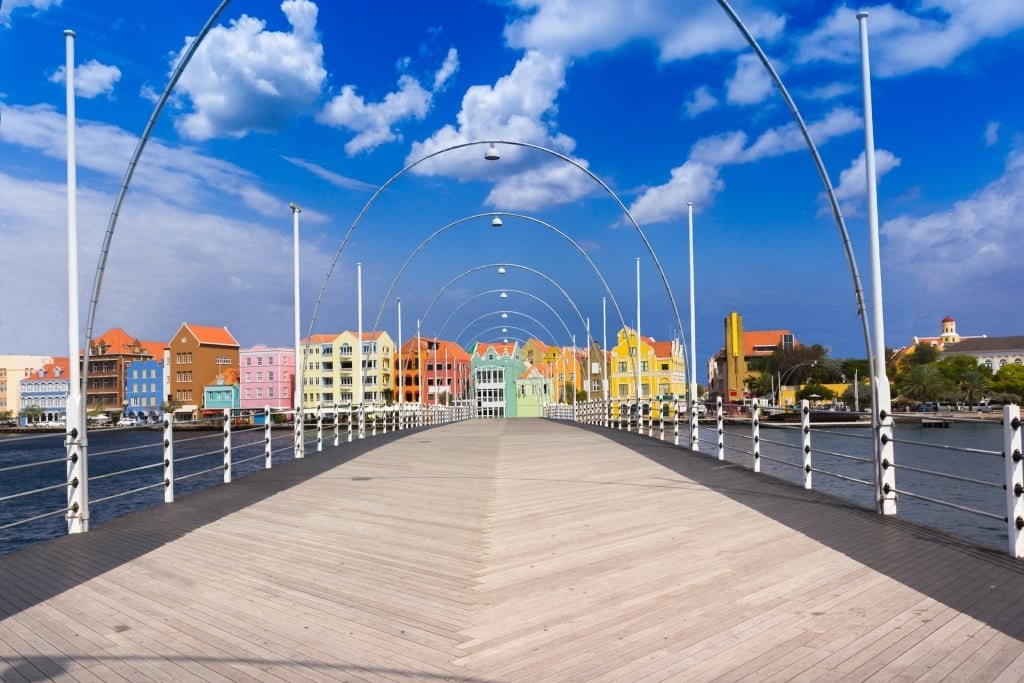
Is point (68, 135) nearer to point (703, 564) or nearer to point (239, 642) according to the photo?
point (239, 642)

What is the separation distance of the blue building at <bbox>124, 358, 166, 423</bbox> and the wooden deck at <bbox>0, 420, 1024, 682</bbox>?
109 meters

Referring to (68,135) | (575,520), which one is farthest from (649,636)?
(68,135)

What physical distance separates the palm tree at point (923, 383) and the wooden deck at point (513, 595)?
315ft

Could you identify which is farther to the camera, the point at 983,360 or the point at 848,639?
the point at 983,360

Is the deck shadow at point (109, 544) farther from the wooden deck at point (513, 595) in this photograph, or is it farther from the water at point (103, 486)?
the water at point (103, 486)

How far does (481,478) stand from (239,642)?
25.5ft

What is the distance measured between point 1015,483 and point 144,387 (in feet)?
383

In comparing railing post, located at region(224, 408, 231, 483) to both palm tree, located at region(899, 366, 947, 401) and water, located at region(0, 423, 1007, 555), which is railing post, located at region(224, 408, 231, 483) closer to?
water, located at region(0, 423, 1007, 555)

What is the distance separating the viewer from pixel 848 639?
172 inches

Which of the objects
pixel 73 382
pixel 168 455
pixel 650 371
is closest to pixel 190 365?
pixel 650 371

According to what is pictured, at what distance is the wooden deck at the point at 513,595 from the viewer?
406cm

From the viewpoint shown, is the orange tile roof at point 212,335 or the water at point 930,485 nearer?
the water at point 930,485

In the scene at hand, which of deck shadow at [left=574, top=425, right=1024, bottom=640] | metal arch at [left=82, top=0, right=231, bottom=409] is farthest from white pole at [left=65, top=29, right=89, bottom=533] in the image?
deck shadow at [left=574, top=425, right=1024, bottom=640]

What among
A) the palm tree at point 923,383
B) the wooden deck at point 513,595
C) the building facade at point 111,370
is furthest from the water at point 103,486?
the palm tree at point 923,383
